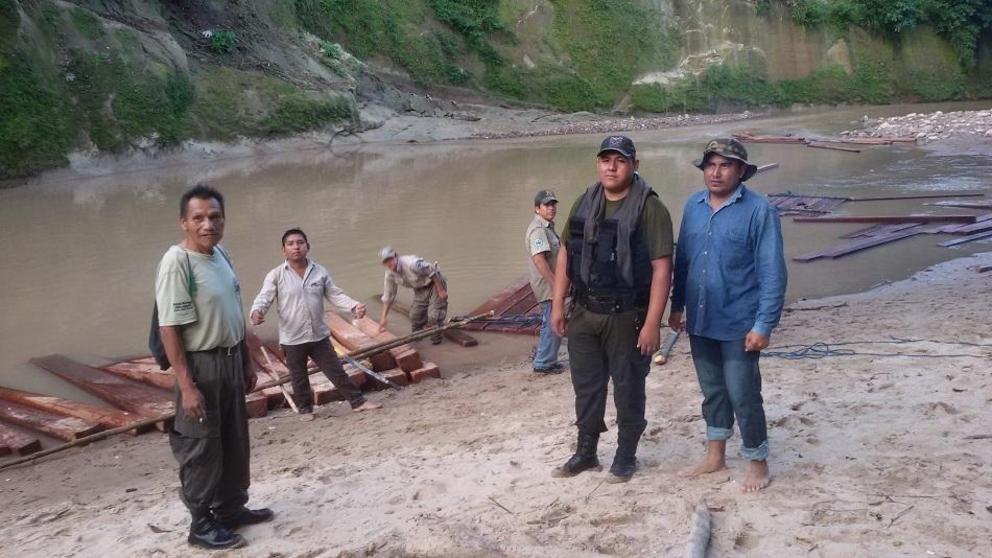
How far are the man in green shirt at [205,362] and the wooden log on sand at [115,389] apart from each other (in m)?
3.04

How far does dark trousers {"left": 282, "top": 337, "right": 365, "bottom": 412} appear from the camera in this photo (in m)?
6.82

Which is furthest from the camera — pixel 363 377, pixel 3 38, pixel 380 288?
pixel 3 38

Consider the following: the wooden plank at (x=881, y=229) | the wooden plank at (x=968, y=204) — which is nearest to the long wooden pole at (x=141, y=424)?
the wooden plank at (x=881, y=229)

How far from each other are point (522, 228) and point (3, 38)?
15.3m

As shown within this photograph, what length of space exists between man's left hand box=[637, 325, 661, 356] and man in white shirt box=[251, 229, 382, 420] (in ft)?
9.77

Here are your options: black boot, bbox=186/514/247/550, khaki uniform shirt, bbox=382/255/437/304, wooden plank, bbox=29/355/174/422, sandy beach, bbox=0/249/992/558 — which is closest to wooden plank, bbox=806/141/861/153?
sandy beach, bbox=0/249/992/558

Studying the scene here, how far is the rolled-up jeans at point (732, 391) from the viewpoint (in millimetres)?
3951

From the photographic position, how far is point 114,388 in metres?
7.70

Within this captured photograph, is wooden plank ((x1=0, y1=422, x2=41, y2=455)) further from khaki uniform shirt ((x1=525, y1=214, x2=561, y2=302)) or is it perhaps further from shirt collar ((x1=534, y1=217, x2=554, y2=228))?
shirt collar ((x1=534, y1=217, x2=554, y2=228))

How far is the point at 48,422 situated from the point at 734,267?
18.9ft

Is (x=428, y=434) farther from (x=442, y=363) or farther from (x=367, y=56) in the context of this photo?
(x=367, y=56)

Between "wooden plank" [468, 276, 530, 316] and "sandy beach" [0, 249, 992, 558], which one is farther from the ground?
"wooden plank" [468, 276, 530, 316]

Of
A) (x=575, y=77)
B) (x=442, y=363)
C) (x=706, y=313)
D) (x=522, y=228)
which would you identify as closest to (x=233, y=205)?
(x=522, y=228)

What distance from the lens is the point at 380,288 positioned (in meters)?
11.7
